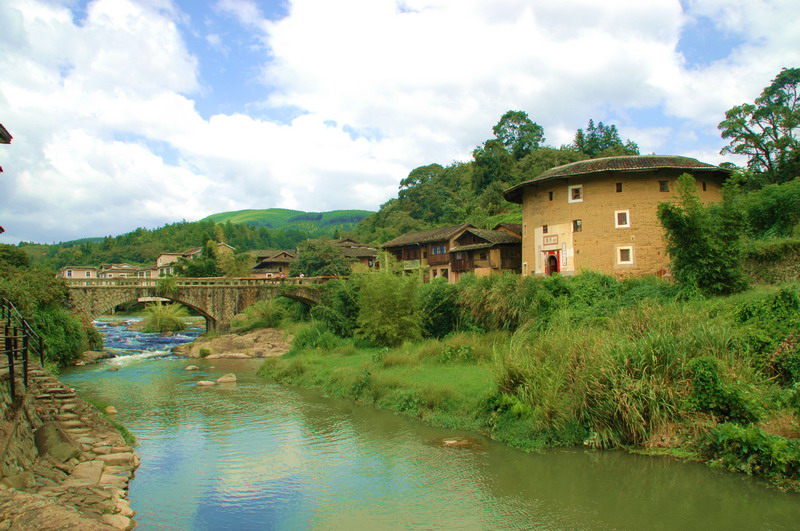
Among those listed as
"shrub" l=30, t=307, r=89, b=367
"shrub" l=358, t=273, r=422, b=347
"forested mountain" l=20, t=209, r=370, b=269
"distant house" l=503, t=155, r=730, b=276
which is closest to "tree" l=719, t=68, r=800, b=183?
"distant house" l=503, t=155, r=730, b=276

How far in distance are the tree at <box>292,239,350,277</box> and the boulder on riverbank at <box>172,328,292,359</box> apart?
41.4ft

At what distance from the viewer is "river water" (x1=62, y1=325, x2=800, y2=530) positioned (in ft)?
34.7

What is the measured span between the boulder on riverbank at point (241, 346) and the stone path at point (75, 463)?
25.2 metres

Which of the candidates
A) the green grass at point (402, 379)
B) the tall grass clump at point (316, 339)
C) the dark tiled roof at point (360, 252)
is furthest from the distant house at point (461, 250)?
the green grass at point (402, 379)

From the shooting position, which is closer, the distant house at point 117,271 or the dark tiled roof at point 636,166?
the dark tiled roof at point 636,166

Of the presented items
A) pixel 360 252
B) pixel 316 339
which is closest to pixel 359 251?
pixel 360 252

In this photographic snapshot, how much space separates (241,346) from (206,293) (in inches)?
320

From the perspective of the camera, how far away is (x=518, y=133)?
253 ft

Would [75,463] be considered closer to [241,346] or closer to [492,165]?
[241,346]

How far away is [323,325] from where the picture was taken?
117 feet

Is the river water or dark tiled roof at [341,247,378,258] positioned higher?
dark tiled roof at [341,247,378,258]

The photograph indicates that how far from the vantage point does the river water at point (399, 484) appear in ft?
34.7

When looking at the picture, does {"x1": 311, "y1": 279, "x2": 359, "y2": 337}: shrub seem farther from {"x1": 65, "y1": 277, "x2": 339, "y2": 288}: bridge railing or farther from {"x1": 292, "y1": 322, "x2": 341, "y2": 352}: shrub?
{"x1": 65, "y1": 277, "x2": 339, "y2": 288}: bridge railing

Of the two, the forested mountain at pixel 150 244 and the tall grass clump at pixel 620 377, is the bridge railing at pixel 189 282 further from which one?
the forested mountain at pixel 150 244
